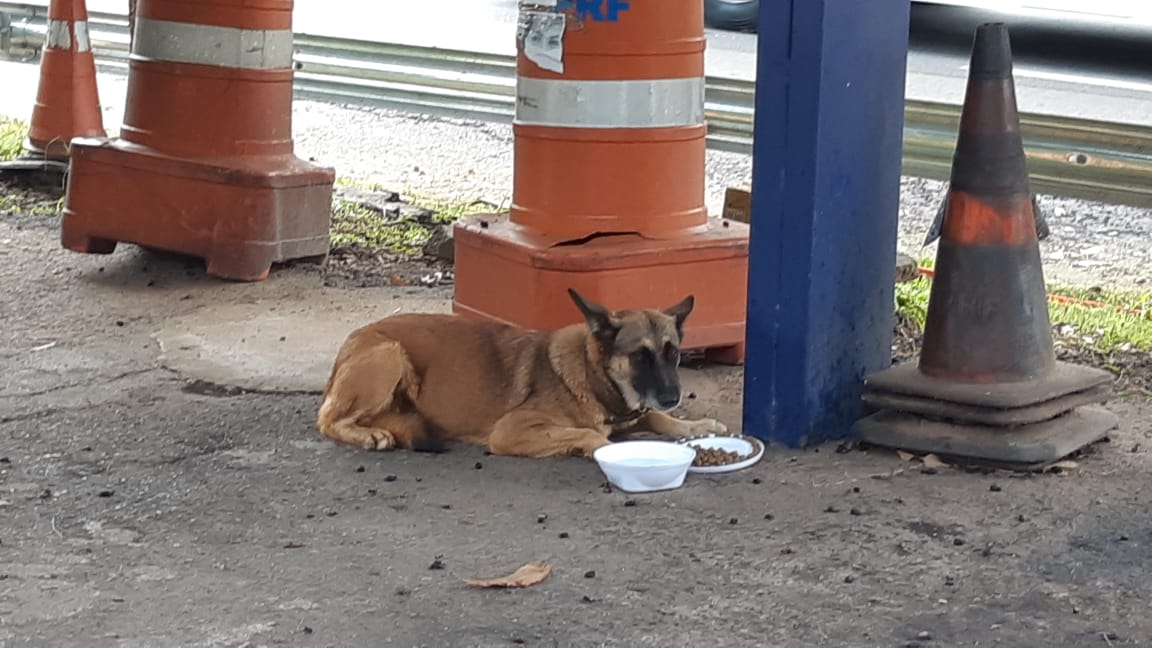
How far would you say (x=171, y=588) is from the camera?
14.6 ft

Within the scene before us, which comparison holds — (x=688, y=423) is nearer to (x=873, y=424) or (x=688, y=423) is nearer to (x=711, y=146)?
(x=873, y=424)

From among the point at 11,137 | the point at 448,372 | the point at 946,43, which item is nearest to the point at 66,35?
the point at 11,137

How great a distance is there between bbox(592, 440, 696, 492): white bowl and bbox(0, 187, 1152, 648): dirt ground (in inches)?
2.4

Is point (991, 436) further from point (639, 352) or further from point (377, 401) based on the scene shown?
point (377, 401)

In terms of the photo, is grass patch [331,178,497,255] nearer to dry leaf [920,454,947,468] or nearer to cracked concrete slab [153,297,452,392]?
cracked concrete slab [153,297,452,392]

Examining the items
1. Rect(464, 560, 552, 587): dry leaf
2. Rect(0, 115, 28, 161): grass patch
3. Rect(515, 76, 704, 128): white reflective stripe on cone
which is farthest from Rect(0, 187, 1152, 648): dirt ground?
Rect(0, 115, 28, 161): grass patch

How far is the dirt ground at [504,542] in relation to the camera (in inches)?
166

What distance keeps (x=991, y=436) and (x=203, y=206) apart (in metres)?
4.07

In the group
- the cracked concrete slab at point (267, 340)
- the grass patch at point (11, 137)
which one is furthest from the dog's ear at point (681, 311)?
the grass patch at point (11, 137)

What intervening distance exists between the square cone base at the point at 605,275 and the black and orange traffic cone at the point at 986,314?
1055 millimetres

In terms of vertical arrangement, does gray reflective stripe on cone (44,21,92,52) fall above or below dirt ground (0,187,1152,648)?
above

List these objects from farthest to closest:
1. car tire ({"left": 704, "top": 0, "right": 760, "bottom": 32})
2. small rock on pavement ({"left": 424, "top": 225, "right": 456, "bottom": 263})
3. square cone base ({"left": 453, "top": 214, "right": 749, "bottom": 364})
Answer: car tire ({"left": 704, "top": 0, "right": 760, "bottom": 32}) → small rock on pavement ({"left": 424, "top": 225, "right": 456, "bottom": 263}) → square cone base ({"left": 453, "top": 214, "right": 749, "bottom": 364})

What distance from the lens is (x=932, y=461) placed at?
18.3 feet

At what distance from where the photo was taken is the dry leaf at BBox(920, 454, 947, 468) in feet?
18.2
